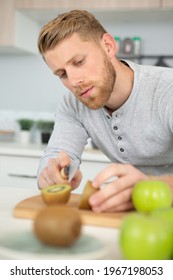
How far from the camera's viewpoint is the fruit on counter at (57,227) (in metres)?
0.59

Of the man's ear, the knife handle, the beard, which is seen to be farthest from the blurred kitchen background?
the knife handle

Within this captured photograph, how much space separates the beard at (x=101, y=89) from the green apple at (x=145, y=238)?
2.76ft

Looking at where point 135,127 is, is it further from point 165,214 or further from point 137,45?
point 137,45

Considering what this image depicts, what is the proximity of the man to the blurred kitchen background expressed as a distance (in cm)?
122

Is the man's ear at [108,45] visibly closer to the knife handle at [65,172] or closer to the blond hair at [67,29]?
the blond hair at [67,29]

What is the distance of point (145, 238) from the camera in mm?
542

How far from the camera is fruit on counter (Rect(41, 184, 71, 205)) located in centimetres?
95

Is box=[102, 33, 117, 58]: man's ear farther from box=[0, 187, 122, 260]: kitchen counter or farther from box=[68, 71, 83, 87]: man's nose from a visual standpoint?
box=[0, 187, 122, 260]: kitchen counter

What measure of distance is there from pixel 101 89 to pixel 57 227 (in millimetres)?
863

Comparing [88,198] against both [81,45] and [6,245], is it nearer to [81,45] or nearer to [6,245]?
[6,245]

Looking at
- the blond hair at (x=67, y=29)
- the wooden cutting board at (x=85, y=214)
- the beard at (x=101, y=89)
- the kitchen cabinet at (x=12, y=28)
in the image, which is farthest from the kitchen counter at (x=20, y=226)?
the kitchen cabinet at (x=12, y=28)

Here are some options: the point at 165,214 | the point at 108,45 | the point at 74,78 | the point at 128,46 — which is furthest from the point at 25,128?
the point at 165,214

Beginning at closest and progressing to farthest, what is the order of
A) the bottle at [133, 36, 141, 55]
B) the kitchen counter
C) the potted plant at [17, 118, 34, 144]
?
the kitchen counter < the bottle at [133, 36, 141, 55] < the potted plant at [17, 118, 34, 144]

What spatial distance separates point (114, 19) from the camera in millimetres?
2910
